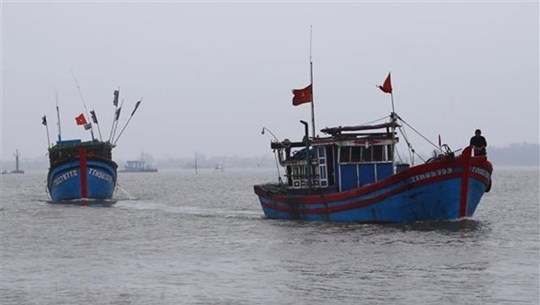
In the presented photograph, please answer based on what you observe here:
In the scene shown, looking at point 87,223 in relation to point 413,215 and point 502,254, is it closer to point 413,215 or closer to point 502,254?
point 413,215

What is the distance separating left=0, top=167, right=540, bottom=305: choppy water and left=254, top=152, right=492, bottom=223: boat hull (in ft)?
2.02

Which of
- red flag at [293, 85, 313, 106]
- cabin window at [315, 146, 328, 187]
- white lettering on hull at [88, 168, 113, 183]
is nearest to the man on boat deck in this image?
cabin window at [315, 146, 328, 187]

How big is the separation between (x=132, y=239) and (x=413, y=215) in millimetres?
11162

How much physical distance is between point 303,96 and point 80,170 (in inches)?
960

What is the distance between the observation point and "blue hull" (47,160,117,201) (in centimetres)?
5794

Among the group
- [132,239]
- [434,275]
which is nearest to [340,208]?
[132,239]

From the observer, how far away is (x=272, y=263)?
2492 centimetres

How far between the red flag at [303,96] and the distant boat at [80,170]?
2327 centimetres

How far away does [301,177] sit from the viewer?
3956 centimetres

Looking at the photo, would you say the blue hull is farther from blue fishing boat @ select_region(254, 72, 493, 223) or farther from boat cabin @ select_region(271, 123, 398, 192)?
boat cabin @ select_region(271, 123, 398, 192)

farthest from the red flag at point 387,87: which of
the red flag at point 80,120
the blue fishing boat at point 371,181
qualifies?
the red flag at point 80,120

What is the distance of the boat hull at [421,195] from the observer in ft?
108

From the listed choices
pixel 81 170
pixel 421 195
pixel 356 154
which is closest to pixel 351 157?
pixel 356 154

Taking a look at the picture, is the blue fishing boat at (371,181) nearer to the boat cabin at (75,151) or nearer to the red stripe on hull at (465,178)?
the red stripe on hull at (465,178)
